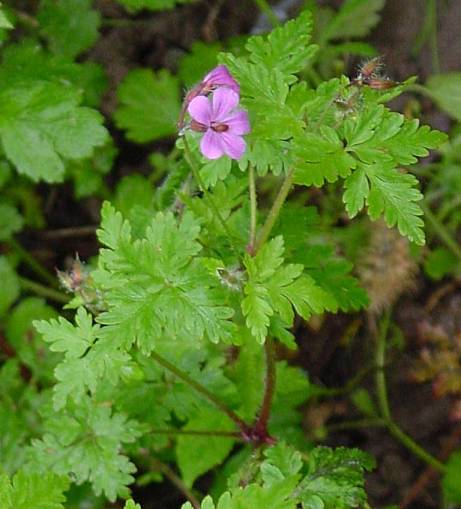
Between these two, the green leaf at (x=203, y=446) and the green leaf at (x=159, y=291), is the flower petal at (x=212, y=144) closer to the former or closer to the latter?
the green leaf at (x=159, y=291)

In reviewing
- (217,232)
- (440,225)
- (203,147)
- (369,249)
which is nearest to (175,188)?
(217,232)

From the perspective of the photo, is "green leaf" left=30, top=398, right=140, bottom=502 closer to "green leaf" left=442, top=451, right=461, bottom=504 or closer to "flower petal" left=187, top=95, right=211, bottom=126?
"flower petal" left=187, top=95, right=211, bottom=126

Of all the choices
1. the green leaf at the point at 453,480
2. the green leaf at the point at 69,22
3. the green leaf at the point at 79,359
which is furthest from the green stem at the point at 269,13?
the green leaf at the point at 453,480

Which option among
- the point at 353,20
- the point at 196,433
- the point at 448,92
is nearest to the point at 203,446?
the point at 196,433

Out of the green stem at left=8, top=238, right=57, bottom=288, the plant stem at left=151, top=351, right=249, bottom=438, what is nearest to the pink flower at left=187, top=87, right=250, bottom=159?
the plant stem at left=151, top=351, right=249, bottom=438

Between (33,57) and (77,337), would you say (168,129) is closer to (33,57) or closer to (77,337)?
(33,57)
